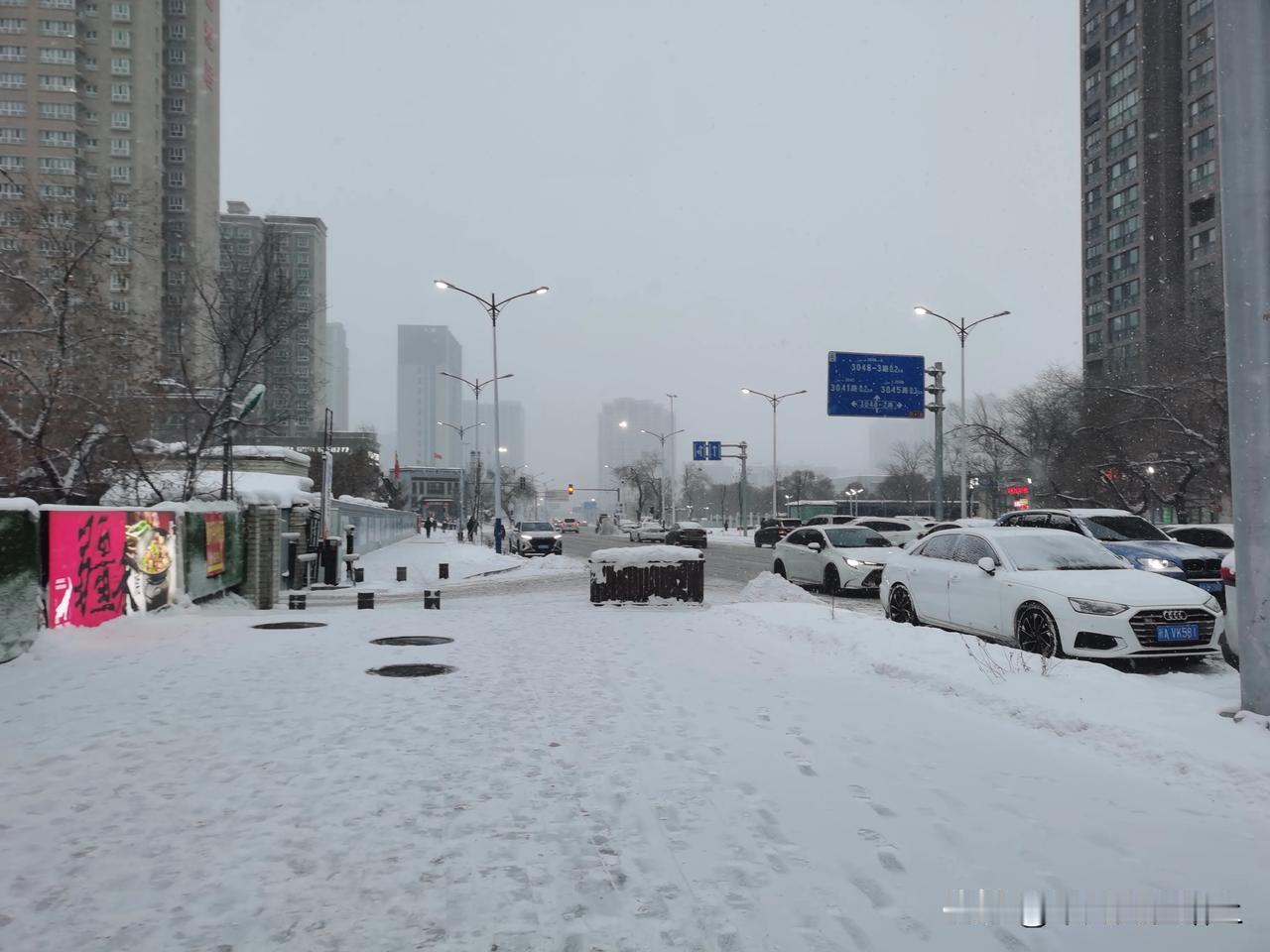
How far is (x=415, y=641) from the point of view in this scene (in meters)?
10.8

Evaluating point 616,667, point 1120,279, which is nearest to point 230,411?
point 616,667

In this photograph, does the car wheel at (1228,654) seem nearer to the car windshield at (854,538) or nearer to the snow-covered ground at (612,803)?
the snow-covered ground at (612,803)

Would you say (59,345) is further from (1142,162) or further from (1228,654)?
(1142,162)

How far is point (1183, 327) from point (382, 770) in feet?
123

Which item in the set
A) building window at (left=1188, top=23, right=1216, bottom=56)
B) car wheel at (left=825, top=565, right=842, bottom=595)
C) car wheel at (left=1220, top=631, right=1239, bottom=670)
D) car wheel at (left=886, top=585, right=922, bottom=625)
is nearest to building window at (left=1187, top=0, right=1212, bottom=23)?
building window at (left=1188, top=23, right=1216, bottom=56)

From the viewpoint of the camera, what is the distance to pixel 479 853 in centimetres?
393

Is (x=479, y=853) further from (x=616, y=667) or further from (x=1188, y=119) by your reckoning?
(x=1188, y=119)

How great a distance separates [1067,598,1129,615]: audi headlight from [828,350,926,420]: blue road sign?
2378 cm

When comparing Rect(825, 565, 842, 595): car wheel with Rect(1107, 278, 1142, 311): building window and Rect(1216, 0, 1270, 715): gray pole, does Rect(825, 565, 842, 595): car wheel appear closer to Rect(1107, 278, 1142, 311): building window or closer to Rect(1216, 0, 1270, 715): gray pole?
Rect(1216, 0, 1270, 715): gray pole

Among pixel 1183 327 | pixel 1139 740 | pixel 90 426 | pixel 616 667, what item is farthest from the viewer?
pixel 1183 327

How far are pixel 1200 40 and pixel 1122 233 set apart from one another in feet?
52.2

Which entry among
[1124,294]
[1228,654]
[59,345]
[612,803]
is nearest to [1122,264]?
[1124,294]

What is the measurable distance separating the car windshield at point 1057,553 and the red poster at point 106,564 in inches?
435

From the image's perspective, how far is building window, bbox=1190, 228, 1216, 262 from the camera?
2606 inches
